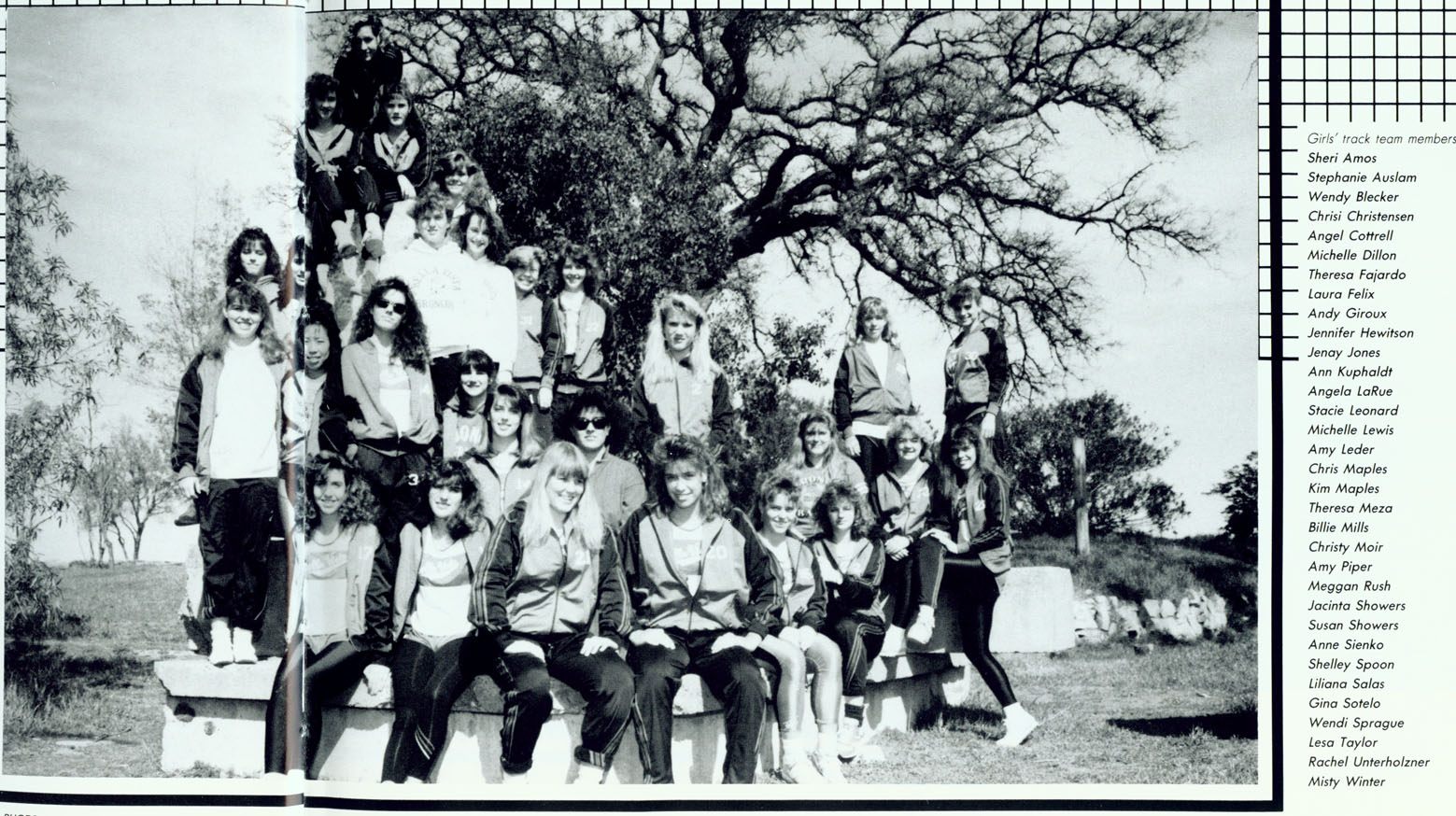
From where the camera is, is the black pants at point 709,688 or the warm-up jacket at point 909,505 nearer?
the black pants at point 709,688

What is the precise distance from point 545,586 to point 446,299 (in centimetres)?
133

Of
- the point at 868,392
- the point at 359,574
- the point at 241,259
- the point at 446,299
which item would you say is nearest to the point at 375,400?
the point at 446,299

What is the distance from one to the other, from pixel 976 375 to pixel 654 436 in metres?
1.45

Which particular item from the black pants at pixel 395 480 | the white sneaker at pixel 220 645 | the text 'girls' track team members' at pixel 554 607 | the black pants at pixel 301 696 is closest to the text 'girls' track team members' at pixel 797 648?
the text 'girls' track team members' at pixel 554 607

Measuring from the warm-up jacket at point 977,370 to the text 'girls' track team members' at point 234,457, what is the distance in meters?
2.95

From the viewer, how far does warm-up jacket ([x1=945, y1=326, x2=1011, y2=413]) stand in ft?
19.7

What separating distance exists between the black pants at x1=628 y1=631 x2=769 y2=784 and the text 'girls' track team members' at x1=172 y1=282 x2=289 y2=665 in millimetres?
1736

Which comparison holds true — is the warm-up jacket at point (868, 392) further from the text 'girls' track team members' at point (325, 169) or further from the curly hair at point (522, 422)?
the text 'girls' track team members' at point (325, 169)

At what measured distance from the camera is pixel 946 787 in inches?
231

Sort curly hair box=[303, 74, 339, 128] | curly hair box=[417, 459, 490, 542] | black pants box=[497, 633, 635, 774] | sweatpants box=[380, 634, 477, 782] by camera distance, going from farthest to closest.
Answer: curly hair box=[303, 74, 339, 128], curly hair box=[417, 459, 490, 542], sweatpants box=[380, 634, 477, 782], black pants box=[497, 633, 635, 774]

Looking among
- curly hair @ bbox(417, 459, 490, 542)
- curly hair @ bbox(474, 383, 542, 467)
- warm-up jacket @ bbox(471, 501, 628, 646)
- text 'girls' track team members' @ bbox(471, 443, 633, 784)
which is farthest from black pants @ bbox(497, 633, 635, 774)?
curly hair @ bbox(474, 383, 542, 467)

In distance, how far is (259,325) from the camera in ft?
19.7

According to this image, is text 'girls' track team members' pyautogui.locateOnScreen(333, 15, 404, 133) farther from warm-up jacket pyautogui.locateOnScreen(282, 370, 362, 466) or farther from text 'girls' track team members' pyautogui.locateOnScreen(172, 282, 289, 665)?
warm-up jacket pyautogui.locateOnScreen(282, 370, 362, 466)

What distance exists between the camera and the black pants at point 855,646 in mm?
5857
